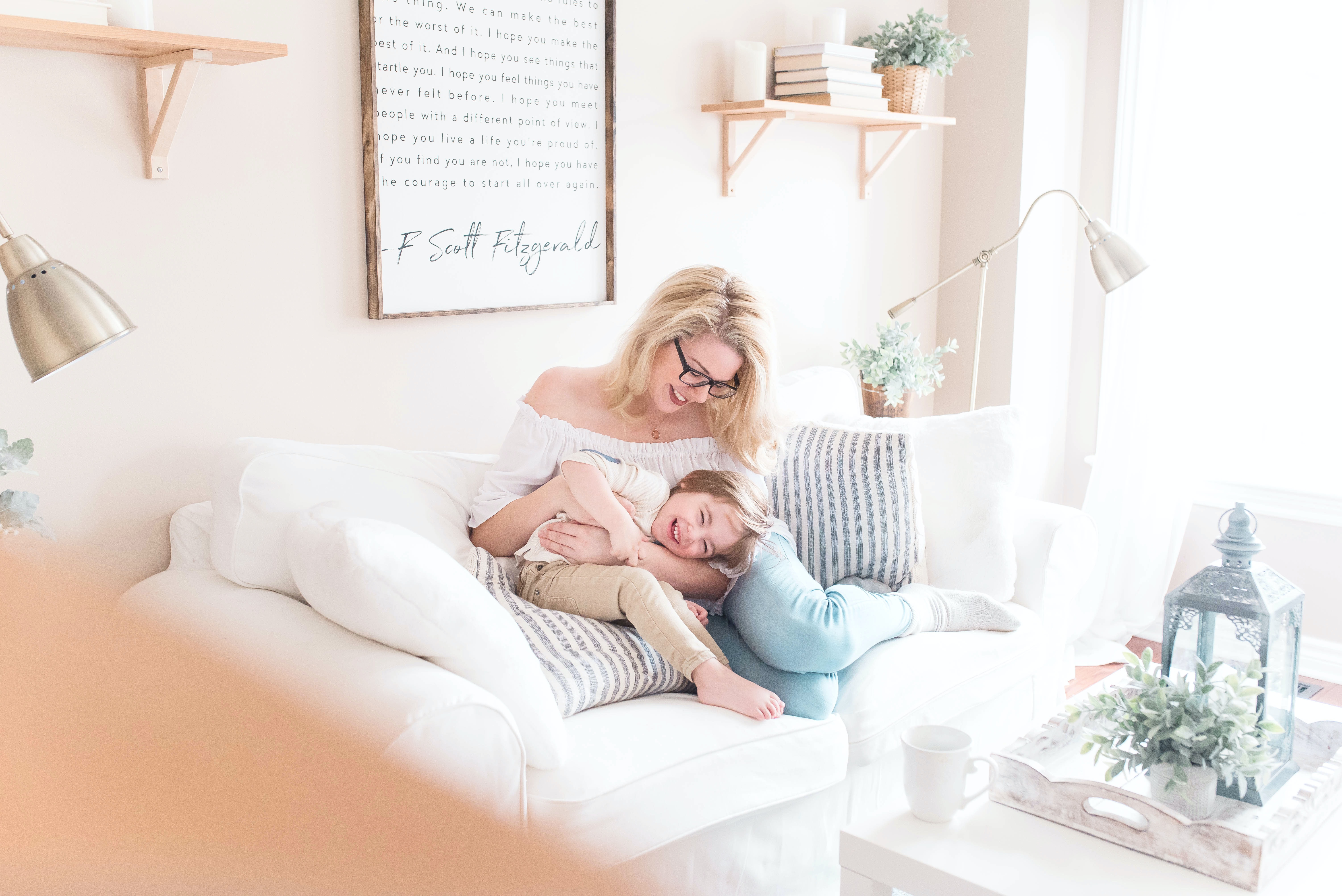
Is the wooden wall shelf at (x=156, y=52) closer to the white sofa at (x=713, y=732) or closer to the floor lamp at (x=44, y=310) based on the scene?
the floor lamp at (x=44, y=310)

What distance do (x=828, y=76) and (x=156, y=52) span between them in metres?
1.61

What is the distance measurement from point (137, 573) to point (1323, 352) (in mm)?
3149

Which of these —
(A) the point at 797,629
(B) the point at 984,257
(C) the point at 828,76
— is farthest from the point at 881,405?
(A) the point at 797,629

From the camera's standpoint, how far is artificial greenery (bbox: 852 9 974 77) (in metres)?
2.91

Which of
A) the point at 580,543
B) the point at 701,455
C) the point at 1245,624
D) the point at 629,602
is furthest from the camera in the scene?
the point at 701,455

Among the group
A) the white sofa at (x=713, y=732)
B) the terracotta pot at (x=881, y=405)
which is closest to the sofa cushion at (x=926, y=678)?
the white sofa at (x=713, y=732)

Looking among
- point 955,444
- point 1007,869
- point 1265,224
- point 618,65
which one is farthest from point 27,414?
point 1265,224

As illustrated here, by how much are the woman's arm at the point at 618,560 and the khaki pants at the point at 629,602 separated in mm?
23

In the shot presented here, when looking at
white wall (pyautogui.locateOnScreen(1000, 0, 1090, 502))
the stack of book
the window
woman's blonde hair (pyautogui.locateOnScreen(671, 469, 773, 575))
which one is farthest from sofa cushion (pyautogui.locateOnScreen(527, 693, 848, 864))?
the window

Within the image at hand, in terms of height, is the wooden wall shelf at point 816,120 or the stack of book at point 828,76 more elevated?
the stack of book at point 828,76

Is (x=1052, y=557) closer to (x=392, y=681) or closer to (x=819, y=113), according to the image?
(x=819, y=113)

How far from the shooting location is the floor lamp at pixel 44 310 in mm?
1189

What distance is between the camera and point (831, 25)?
9.07 feet
